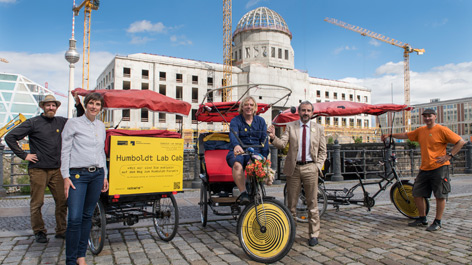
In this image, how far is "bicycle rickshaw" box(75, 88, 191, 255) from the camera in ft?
15.1

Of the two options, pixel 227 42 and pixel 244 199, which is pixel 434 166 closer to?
pixel 244 199

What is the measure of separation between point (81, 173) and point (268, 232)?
2.25 m

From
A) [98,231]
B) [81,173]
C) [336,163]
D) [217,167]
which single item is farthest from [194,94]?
[81,173]

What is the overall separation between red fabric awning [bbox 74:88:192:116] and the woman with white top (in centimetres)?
155

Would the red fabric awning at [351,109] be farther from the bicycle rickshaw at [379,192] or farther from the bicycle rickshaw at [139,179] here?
the bicycle rickshaw at [139,179]

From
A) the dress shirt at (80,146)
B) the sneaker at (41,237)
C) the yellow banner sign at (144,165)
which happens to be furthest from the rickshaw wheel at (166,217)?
the sneaker at (41,237)

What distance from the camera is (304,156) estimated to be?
5.13m

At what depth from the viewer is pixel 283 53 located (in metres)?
73.5

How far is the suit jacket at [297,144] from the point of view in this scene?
5.14 m

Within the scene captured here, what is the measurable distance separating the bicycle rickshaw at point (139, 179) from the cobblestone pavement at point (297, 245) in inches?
13.8

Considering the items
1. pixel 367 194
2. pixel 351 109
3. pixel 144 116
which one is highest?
pixel 144 116

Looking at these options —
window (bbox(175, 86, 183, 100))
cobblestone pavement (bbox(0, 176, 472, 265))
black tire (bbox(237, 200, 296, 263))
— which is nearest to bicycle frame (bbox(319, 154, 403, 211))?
cobblestone pavement (bbox(0, 176, 472, 265))

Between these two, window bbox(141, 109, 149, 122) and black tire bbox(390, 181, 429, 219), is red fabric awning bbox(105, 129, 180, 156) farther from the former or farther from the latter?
window bbox(141, 109, 149, 122)

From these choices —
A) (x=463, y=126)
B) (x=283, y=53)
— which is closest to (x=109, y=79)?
(x=283, y=53)
